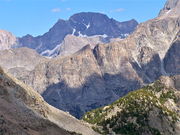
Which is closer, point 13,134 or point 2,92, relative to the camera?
point 13,134

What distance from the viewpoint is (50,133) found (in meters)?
142

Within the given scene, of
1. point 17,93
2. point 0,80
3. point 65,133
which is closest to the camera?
point 65,133

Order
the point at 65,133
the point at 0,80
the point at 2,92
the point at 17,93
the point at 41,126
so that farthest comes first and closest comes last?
the point at 17,93, the point at 0,80, the point at 2,92, the point at 65,133, the point at 41,126

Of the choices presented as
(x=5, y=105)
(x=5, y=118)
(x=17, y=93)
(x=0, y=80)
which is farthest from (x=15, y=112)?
(x=17, y=93)

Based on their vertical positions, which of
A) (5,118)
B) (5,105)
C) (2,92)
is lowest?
(5,118)

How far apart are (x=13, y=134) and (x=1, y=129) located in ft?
10.1

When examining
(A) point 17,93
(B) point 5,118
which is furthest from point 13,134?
(A) point 17,93

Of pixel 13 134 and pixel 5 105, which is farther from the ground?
pixel 5 105

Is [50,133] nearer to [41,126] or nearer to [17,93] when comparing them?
[41,126]

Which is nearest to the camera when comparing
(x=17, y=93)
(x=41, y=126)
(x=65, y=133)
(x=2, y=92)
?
(x=41, y=126)

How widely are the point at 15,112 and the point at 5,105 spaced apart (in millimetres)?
4978

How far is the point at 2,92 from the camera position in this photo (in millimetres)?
161250

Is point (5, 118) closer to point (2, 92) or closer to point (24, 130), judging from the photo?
point (24, 130)

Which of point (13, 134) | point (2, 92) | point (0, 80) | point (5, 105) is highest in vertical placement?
point (0, 80)
